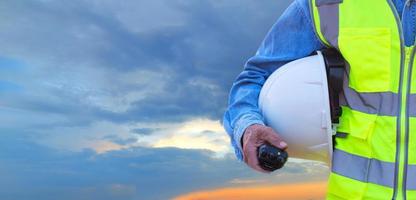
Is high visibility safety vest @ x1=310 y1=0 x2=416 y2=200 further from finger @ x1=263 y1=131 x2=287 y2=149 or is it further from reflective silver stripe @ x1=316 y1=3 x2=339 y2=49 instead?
finger @ x1=263 y1=131 x2=287 y2=149

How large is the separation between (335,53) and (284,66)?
25 centimetres

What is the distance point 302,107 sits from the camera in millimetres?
3025

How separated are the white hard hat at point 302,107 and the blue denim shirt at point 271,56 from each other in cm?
11

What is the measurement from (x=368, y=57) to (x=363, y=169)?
0.49m

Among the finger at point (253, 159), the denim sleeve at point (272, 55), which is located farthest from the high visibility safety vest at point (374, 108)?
the finger at point (253, 159)

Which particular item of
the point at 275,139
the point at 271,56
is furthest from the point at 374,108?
the point at 271,56

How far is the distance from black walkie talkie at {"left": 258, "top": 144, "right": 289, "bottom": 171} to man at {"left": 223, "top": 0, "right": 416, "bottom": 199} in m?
0.03

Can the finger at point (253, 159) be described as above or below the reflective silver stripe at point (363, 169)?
above

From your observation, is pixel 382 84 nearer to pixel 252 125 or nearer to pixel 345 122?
pixel 345 122

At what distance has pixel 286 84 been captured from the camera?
3086 mm

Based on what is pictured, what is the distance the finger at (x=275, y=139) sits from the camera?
9.29ft

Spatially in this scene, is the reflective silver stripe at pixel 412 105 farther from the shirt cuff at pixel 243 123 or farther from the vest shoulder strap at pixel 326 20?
the shirt cuff at pixel 243 123

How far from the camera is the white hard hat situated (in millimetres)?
3006

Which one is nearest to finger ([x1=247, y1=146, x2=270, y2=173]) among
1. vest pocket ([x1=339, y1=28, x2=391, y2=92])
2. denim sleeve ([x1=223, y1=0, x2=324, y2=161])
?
denim sleeve ([x1=223, y1=0, x2=324, y2=161])
